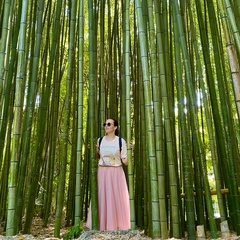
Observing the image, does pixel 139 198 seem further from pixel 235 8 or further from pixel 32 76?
pixel 235 8

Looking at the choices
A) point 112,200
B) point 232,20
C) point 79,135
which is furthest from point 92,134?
point 232,20

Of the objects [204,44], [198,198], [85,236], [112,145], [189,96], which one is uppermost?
[204,44]

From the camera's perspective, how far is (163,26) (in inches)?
112

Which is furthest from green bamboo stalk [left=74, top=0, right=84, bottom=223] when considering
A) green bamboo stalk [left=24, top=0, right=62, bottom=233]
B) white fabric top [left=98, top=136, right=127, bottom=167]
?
white fabric top [left=98, top=136, right=127, bottom=167]

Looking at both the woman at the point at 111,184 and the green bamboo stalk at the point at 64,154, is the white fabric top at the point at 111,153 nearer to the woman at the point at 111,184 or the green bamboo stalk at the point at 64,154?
the woman at the point at 111,184

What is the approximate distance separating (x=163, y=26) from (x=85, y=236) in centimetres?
178

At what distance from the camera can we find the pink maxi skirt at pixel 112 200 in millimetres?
2730

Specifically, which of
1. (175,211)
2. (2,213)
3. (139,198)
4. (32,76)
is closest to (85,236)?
(175,211)

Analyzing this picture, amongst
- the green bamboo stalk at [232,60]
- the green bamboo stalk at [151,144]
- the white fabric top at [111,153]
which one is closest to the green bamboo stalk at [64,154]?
the white fabric top at [111,153]

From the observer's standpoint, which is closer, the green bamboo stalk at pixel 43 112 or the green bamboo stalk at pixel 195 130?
the green bamboo stalk at pixel 195 130

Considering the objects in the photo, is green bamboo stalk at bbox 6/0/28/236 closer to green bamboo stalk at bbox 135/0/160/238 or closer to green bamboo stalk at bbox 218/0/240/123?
green bamboo stalk at bbox 135/0/160/238

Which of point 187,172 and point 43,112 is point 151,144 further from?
point 43,112

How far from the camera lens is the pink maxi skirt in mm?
2730

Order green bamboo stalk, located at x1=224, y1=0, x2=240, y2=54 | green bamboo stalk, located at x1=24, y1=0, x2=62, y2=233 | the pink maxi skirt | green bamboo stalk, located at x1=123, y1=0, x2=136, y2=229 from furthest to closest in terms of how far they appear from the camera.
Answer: the pink maxi skirt
green bamboo stalk, located at x1=24, y1=0, x2=62, y2=233
green bamboo stalk, located at x1=123, y1=0, x2=136, y2=229
green bamboo stalk, located at x1=224, y1=0, x2=240, y2=54
